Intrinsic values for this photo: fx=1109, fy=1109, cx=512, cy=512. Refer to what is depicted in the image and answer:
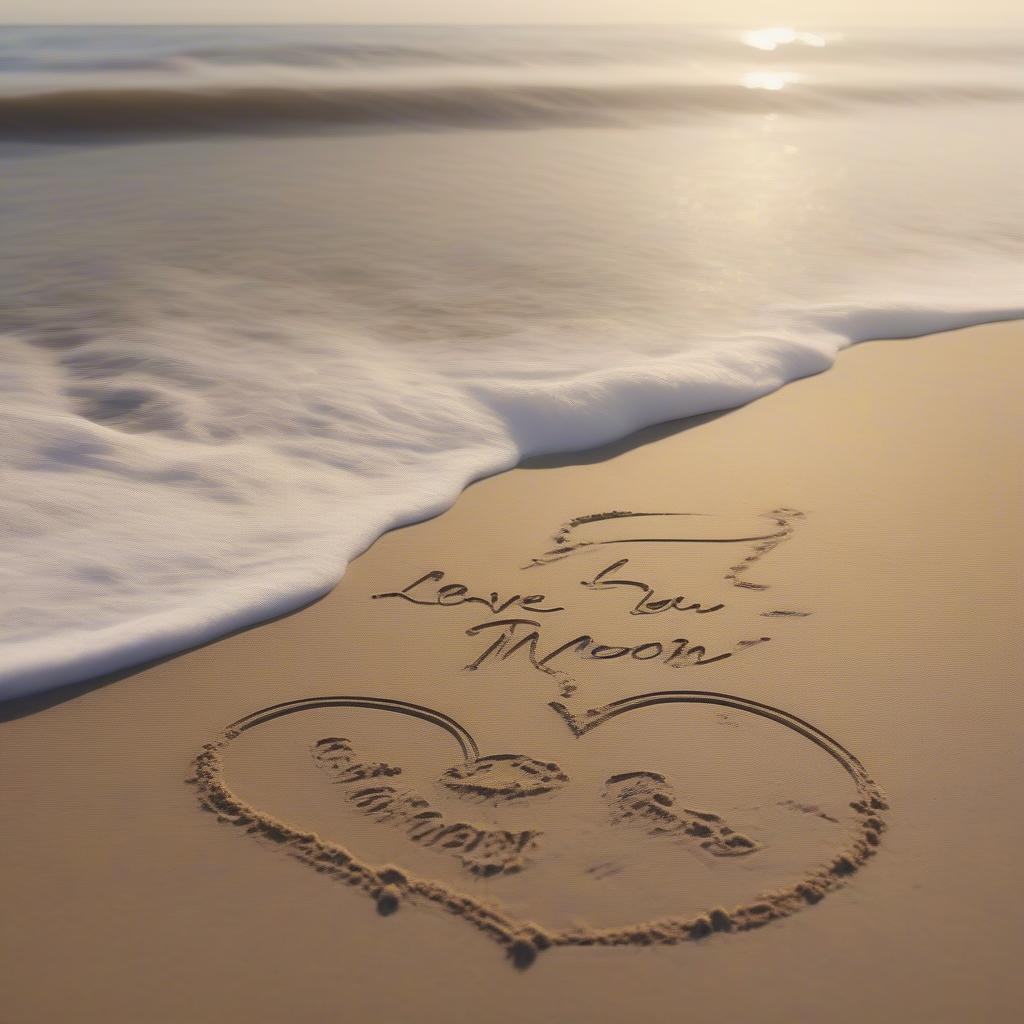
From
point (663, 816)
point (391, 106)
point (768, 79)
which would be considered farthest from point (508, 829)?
point (768, 79)

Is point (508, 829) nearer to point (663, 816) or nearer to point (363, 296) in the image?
point (663, 816)

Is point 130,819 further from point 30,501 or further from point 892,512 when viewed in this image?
point 892,512

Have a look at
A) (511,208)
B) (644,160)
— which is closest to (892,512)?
(511,208)

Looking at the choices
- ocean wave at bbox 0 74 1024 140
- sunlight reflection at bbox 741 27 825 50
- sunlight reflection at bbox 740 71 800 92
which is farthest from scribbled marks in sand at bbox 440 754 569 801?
sunlight reflection at bbox 741 27 825 50

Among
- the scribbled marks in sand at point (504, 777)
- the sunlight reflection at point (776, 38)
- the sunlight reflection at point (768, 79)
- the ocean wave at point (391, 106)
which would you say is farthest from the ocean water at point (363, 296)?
the sunlight reflection at point (776, 38)

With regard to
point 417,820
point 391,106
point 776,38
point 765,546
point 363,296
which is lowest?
point 417,820
